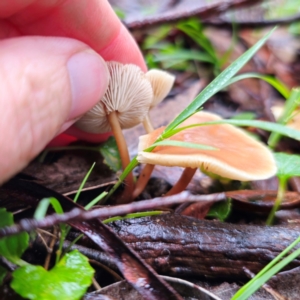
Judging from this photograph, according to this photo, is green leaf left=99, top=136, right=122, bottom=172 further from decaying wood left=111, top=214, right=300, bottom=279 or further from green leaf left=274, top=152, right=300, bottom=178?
green leaf left=274, top=152, right=300, bottom=178

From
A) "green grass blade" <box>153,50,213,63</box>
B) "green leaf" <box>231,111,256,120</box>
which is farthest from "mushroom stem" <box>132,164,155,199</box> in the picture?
"green grass blade" <box>153,50,213,63</box>

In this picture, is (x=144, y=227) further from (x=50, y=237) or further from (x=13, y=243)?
(x=13, y=243)

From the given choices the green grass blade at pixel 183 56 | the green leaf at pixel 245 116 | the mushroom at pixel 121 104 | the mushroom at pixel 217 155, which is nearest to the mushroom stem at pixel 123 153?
the mushroom at pixel 121 104

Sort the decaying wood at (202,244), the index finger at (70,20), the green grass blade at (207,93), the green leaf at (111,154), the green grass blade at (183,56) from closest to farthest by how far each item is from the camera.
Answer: the decaying wood at (202,244) < the green grass blade at (207,93) < the index finger at (70,20) < the green leaf at (111,154) < the green grass blade at (183,56)

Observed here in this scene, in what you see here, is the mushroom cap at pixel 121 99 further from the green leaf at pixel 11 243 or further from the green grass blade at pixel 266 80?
the green leaf at pixel 11 243

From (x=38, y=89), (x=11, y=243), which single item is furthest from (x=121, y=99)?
(x=11, y=243)
